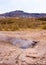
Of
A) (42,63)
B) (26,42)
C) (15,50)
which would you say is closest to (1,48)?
(15,50)

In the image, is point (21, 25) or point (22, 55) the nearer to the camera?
point (22, 55)

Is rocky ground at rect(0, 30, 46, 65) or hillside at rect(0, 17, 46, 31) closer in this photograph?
rocky ground at rect(0, 30, 46, 65)

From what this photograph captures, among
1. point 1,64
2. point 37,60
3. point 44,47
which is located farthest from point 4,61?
point 44,47

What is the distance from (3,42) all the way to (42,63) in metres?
4.56

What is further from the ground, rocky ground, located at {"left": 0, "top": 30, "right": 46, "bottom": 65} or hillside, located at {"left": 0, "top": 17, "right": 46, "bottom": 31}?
rocky ground, located at {"left": 0, "top": 30, "right": 46, "bottom": 65}

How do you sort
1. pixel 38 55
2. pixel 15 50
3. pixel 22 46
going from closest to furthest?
1. pixel 38 55
2. pixel 15 50
3. pixel 22 46

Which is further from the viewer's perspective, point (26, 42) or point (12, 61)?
point (26, 42)

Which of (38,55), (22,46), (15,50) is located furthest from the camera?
(22,46)

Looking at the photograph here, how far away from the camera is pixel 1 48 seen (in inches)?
552

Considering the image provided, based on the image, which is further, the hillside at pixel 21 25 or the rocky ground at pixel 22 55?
the hillside at pixel 21 25

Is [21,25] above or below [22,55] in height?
below

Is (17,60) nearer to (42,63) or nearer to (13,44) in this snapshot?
(42,63)

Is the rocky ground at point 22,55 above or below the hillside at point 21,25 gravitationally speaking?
above

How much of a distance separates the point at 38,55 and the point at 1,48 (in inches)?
93.9
